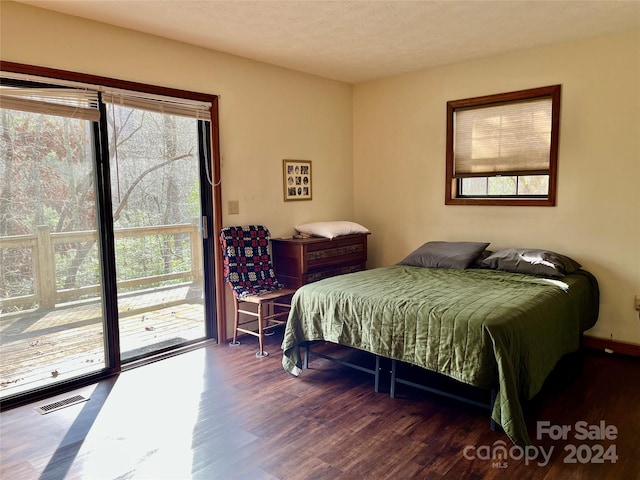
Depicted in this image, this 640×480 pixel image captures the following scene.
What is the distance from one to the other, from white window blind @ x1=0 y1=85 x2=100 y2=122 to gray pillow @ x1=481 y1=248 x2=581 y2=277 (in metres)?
3.24

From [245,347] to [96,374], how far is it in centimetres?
116

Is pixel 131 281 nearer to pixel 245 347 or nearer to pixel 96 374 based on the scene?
pixel 96 374

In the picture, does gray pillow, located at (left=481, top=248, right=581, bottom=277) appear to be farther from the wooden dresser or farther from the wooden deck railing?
the wooden deck railing

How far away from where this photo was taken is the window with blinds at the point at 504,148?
402 centimetres

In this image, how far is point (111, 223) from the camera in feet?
11.0

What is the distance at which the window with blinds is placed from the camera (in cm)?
402

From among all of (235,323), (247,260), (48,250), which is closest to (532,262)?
(247,260)

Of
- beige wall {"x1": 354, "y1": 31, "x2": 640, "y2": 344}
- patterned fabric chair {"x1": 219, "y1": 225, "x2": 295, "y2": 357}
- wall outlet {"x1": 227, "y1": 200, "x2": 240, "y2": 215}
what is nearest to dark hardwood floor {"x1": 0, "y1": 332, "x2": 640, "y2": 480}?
patterned fabric chair {"x1": 219, "y1": 225, "x2": 295, "y2": 357}

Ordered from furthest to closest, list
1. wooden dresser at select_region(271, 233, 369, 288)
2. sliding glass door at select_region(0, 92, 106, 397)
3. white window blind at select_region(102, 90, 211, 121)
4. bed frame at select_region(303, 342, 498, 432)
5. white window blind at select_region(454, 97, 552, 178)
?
wooden dresser at select_region(271, 233, 369, 288) < white window blind at select_region(454, 97, 552, 178) < white window blind at select_region(102, 90, 211, 121) < sliding glass door at select_region(0, 92, 106, 397) < bed frame at select_region(303, 342, 498, 432)

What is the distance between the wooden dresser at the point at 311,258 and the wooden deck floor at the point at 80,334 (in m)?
0.84

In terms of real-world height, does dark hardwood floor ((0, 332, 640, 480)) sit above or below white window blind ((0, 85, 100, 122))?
below

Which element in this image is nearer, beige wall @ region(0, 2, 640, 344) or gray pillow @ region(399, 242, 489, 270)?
beige wall @ region(0, 2, 640, 344)

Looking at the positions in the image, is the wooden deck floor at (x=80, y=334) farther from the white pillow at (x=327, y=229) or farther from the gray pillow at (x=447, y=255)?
the gray pillow at (x=447, y=255)

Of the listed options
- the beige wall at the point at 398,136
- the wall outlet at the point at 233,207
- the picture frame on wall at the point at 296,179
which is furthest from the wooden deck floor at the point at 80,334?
the picture frame on wall at the point at 296,179
